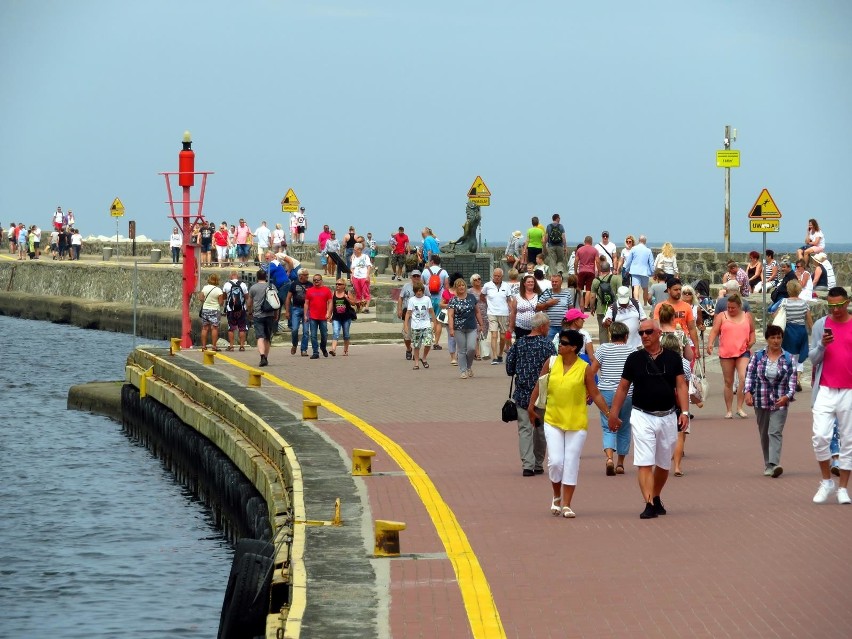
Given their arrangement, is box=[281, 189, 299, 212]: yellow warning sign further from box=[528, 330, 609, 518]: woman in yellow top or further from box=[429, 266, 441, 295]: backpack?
box=[528, 330, 609, 518]: woman in yellow top

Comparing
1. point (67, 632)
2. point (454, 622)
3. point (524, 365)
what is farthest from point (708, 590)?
point (67, 632)

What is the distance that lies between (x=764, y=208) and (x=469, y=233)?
48.4 ft

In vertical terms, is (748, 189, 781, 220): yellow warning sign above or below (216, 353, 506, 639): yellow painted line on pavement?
above

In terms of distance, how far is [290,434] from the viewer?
58.4 feet

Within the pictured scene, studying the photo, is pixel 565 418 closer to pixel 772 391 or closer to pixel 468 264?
pixel 772 391

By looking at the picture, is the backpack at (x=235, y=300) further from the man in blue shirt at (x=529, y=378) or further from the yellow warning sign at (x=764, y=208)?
the man in blue shirt at (x=529, y=378)

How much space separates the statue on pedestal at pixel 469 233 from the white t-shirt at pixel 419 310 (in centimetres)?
1375

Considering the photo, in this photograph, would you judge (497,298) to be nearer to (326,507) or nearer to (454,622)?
(326,507)

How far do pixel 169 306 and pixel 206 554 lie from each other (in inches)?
1643

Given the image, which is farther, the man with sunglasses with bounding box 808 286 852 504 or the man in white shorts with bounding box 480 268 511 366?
the man in white shorts with bounding box 480 268 511 366

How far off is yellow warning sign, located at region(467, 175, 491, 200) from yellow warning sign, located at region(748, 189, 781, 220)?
43.6 ft

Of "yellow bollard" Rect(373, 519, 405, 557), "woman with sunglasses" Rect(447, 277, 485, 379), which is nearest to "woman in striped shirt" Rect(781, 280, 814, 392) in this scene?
"woman with sunglasses" Rect(447, 277, 485, 379)

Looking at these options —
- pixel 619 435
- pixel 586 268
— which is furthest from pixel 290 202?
pixel 619 435

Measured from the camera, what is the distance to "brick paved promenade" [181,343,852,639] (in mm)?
9508
